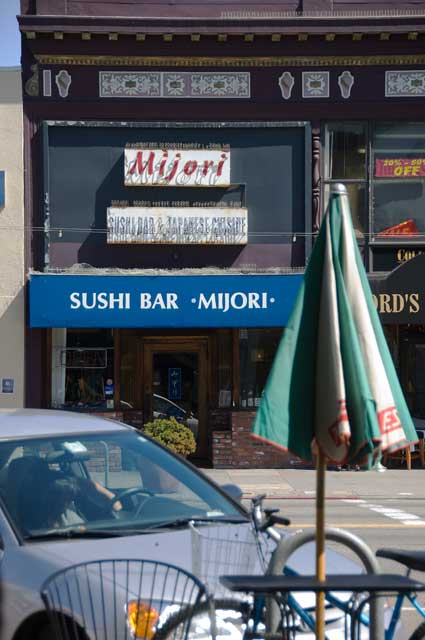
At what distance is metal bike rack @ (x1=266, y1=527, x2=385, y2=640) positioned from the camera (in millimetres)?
4098

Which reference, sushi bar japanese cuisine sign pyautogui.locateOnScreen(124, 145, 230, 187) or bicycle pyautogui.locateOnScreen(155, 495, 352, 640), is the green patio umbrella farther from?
sushi bar japanese cuisine sign pyautogui.locateOnScreen(124, 145, 230, 187)

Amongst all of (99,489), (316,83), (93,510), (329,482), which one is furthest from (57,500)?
(316,83)

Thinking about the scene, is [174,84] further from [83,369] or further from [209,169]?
[83,369]

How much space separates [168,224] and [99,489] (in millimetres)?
13677

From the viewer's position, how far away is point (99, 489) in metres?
5.73

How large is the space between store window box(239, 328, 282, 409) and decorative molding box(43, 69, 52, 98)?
5.89 m

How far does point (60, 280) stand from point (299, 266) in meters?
4.61

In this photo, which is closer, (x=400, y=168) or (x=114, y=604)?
(x=114, y=604)

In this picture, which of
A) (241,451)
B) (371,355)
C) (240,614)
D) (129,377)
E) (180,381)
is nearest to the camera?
(371,355)

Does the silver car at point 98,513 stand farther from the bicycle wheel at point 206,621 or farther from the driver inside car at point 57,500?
the bicycle wheel at point 206,621

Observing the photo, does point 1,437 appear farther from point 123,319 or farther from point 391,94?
point 391,94

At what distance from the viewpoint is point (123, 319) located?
18.8 m

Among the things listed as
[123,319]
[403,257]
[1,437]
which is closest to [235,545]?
[1,437]

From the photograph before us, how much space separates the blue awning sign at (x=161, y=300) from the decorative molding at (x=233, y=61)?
4.19 m
